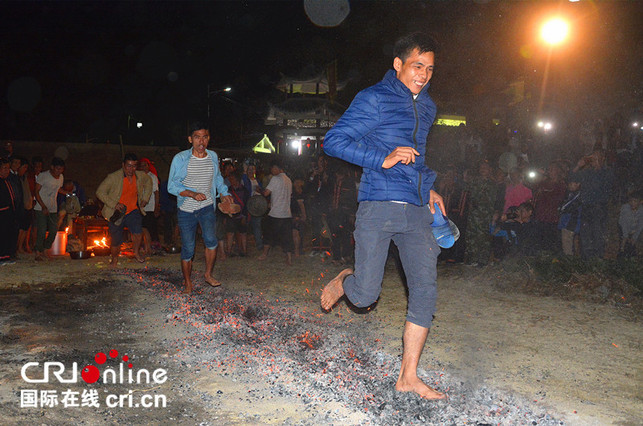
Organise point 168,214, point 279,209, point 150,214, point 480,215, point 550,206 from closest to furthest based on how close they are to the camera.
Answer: point 550,206 < point 480,215 < point 279,209 < point 150,214 < point 168,214

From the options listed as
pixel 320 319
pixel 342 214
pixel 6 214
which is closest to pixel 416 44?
pixel 320 319

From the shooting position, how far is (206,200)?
6625mm

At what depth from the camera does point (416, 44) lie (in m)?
3.52

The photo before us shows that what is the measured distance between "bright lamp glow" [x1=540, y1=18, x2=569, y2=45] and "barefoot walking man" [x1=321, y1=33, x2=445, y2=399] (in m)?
12.0

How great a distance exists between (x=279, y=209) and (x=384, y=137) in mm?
6851

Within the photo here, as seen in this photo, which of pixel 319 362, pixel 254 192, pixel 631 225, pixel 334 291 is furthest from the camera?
pixel 254 192

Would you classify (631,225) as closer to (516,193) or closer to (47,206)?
(516,193)

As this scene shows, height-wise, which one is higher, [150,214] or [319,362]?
[150,214]

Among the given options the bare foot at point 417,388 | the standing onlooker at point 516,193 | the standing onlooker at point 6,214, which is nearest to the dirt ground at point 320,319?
the bare foot at point 417,388

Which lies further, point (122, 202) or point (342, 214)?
point (342, 214)

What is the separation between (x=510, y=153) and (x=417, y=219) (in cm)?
1538

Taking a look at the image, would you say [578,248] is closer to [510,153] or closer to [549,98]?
[510,153]

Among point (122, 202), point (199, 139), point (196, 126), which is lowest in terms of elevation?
point (122, 202)

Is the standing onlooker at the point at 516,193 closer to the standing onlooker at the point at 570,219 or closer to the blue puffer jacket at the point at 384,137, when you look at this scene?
the standing onlooker at the point at 570,219
